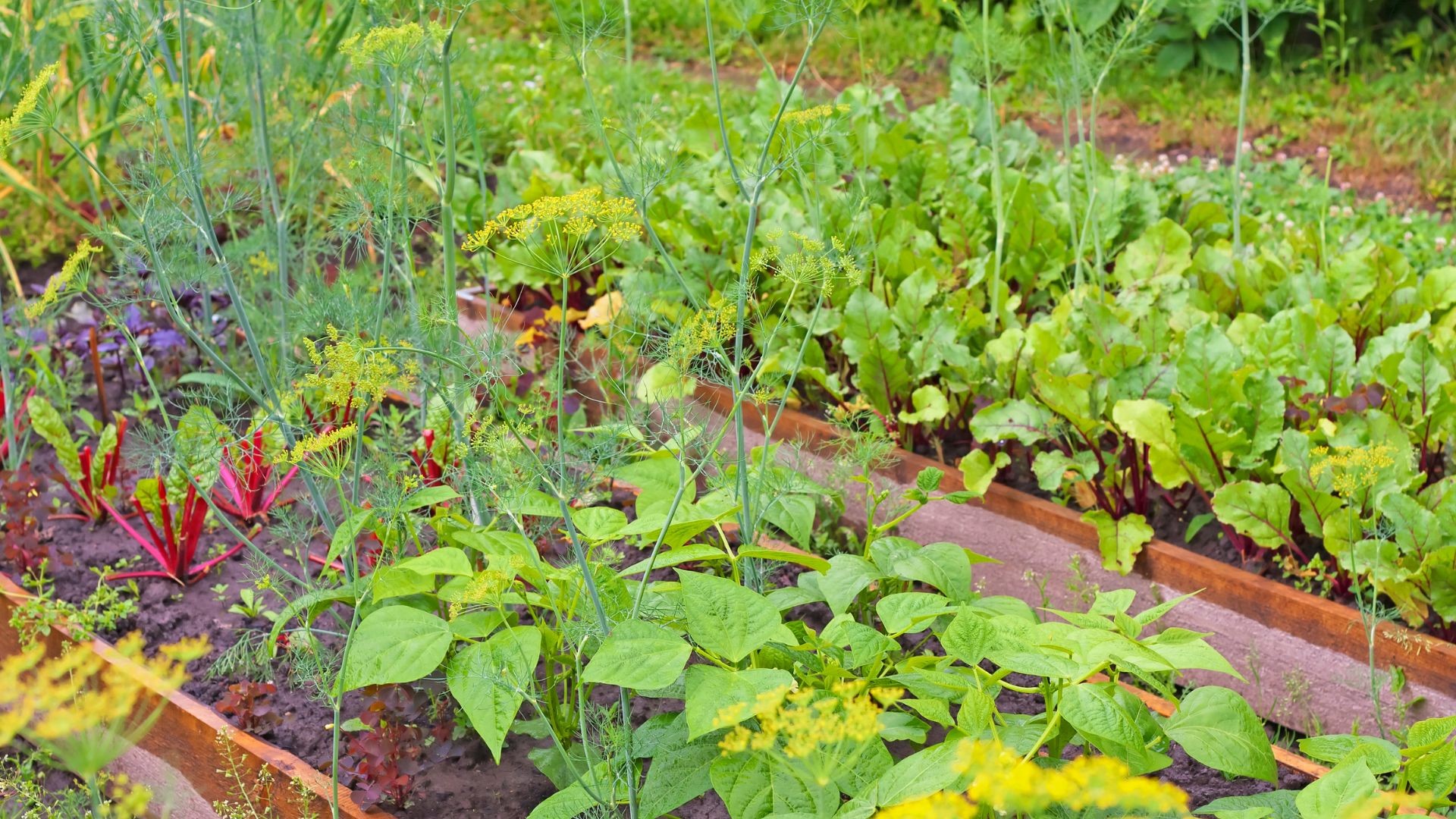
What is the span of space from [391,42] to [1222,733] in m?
1.59

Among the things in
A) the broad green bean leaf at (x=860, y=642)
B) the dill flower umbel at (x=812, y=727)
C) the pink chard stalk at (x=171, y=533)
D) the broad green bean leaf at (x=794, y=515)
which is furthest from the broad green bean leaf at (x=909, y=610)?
the pink chard stalk at (x=171, y=533)

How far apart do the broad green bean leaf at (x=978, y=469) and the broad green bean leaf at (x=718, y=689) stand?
983 millimetres

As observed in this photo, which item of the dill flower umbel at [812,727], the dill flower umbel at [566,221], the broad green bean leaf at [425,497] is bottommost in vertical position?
the broad green bean leaf at [425,497]

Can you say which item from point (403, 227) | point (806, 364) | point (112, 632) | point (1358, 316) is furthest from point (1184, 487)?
point (112, 632)

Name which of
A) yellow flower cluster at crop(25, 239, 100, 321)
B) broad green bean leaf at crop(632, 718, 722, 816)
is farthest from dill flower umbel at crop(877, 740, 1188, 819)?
yellow flower cluster at crop(25, 239, 100, 321)

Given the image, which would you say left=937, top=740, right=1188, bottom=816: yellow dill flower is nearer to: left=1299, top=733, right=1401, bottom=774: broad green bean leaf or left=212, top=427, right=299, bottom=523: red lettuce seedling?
left=1299, top=733, right=1401, bottom=774: broad green bean leaf

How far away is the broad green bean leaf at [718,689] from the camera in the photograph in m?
1.65

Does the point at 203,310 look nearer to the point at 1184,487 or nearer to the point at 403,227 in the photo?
the point at 403,227

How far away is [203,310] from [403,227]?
1.11 m

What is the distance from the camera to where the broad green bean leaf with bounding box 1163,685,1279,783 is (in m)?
1.71

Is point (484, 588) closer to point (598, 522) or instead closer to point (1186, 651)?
point (598, 522)

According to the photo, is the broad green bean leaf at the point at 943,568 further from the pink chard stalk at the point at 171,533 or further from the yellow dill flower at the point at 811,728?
the pink chard stalk at the point at 171,533

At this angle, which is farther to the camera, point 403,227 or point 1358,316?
point 1358,316

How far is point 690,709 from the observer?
1675 millimetres
